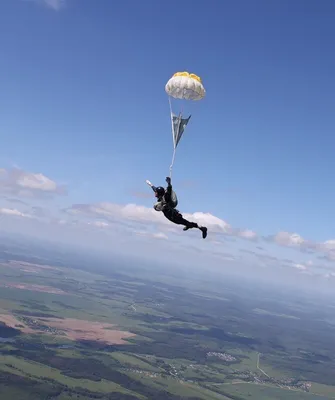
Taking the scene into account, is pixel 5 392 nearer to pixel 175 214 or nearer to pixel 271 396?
pixel 271 396

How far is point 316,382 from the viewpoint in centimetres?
18725

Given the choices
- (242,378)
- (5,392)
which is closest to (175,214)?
(5,392)

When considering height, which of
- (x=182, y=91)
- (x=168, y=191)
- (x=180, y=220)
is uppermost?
(x=182, y=91)

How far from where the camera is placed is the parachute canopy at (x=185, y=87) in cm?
2497

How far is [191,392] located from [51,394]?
49.9 metres

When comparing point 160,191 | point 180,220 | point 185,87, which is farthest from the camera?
point 185,87

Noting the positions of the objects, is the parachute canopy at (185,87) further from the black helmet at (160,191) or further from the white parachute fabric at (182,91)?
the black helmet at (160,191)

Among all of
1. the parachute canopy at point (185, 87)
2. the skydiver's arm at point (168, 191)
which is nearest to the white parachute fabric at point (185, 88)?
the parachute canopy at point (185, 87)

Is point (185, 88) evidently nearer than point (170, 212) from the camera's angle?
No

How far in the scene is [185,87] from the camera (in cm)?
2494

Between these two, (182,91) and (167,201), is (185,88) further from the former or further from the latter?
(167,201)

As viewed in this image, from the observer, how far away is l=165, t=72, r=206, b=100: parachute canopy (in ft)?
81.9

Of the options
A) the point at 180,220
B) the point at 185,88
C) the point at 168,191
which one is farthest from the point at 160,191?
the point at 185,88

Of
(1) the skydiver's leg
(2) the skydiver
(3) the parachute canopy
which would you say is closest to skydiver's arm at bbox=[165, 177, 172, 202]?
(2) the skydiver
